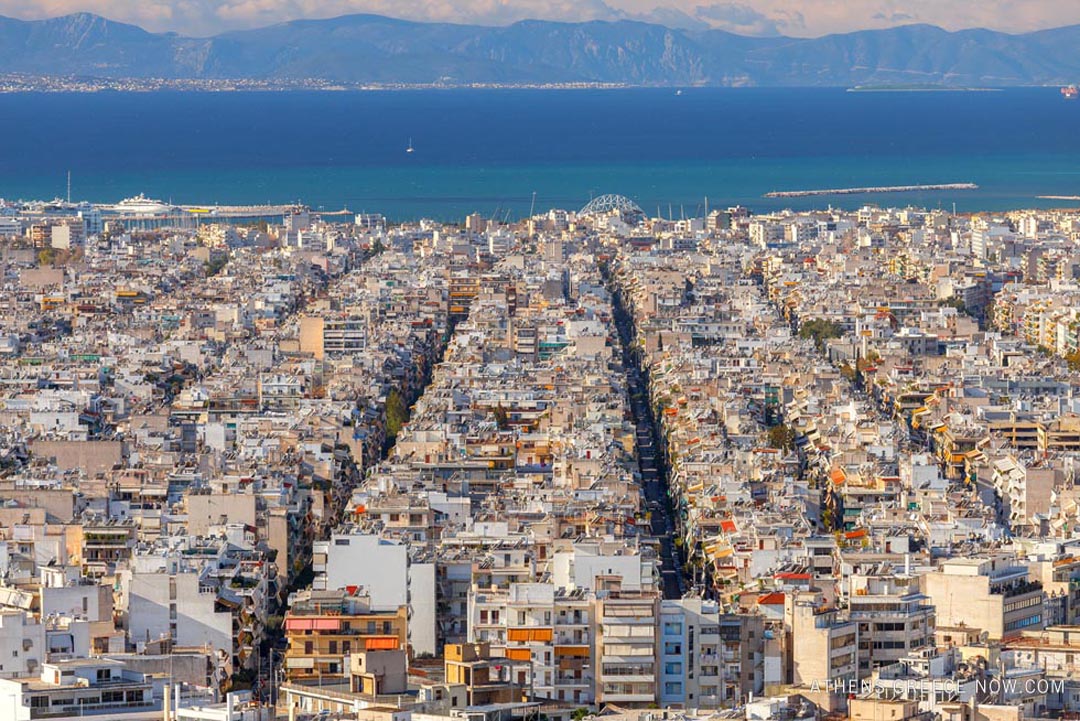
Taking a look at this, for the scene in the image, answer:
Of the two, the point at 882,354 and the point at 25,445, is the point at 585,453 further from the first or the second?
the point at 882,354

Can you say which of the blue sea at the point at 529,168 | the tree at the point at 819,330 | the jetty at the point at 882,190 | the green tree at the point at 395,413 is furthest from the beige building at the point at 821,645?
the jetty at the point at 882,190

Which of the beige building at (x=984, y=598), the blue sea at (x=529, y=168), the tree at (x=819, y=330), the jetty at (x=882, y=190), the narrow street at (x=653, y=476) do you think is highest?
the blue sea at (x=529, y=168)

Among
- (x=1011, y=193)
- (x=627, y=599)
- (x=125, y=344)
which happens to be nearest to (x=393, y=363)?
(x=125, y=344)

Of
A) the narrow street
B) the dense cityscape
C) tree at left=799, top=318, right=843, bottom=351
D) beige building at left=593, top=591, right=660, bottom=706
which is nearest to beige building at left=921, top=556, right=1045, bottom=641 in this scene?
the dense cityscape

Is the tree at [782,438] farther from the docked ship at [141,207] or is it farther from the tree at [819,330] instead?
the docked ship at [141,207]

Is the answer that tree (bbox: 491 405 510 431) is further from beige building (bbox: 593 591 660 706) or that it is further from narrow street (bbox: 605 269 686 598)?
beige building (bbox: 593 591 660 706)

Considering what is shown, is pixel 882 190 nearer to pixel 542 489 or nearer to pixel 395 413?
pixel 395 413
